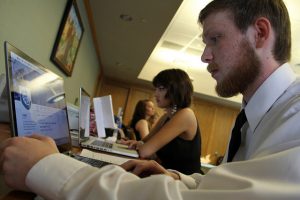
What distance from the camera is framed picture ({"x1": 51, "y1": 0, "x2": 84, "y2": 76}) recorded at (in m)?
1.87

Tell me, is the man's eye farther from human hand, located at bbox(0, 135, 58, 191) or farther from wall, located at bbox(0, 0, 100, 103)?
wall, located at bbox(0, 0, 100, 103)

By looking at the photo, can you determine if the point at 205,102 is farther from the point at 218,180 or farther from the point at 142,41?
the point at 218,180

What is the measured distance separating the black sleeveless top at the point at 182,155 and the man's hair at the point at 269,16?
81 centimetres

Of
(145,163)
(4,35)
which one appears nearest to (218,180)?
(145,163)

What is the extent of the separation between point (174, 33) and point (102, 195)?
3196 millimetres

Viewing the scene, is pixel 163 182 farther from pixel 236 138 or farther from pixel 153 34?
pixel 153 34

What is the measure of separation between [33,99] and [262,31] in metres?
0.77

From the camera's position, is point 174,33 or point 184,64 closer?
point 174,33

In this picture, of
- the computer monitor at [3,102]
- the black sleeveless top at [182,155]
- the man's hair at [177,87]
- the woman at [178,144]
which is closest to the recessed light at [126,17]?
the man's hair at [177,87]

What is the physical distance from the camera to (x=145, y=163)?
0.85m

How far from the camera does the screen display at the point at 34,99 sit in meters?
0.60

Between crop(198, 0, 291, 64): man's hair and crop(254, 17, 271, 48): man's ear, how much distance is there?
3 cm

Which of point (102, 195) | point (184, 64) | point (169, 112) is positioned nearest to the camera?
point (102, 195)

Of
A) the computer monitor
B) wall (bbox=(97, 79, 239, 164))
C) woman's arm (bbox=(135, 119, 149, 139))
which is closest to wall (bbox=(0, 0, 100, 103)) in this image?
the computer monitor
